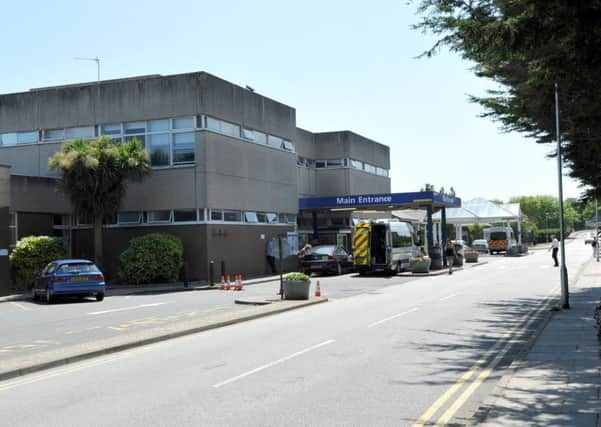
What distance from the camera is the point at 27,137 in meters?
34.8

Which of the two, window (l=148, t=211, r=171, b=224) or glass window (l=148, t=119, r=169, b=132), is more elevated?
glass window (l=148, t=119, r=169, b=132)

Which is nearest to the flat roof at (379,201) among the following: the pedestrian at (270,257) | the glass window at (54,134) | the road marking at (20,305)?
the pedestrian at (270,257)

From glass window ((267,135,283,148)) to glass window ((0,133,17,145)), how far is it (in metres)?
13.0

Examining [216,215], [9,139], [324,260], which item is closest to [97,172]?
[216,215]

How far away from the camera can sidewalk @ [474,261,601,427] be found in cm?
680

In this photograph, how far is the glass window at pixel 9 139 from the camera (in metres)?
35.1

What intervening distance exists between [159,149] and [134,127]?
65.5 inches

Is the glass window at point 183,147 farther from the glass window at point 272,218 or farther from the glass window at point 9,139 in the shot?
the glass window at point 9,139

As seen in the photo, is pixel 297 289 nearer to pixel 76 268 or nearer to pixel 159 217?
pixel 76 268

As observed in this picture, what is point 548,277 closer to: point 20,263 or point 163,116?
point 163,116

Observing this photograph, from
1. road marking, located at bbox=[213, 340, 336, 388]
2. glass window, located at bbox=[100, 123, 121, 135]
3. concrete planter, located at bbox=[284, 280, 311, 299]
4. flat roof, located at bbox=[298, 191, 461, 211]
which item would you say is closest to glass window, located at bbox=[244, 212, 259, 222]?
Result: flat roof, located at bbox=[298, 191, 461, 211]

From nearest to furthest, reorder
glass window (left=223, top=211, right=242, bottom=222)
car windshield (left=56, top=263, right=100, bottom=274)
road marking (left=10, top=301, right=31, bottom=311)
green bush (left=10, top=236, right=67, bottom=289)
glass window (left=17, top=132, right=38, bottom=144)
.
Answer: road marking (left=10, top=301, right=31, bottom=311) → car windshield (left=56, top=263, right=100, bottom=274) → green bush (left=10, top=236, right=67, bottom=289) → glass window (left=223, top=211, right=242, bottom=222) → glass window (left=17, top=132, right=38, bottom=144)

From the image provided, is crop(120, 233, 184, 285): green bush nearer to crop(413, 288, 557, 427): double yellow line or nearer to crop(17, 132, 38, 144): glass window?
crop(17, 132, 38, 144): glass window

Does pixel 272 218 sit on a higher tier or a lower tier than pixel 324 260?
higher
